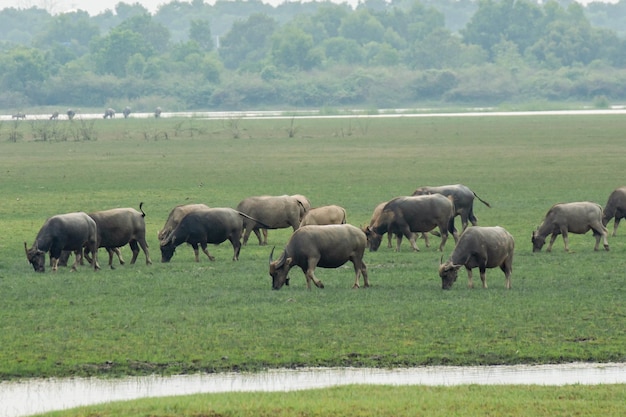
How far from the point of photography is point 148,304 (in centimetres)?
1964

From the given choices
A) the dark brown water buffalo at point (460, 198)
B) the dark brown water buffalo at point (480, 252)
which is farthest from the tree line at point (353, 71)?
the dark brown water buffalo at point (480, 252)

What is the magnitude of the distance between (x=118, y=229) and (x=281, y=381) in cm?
930

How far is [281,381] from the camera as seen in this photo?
15039mm

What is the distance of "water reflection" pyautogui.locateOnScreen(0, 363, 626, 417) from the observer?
47.5ft

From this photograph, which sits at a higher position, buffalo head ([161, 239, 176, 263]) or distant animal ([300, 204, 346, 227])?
distant animal ([300, 204, 346, 227])

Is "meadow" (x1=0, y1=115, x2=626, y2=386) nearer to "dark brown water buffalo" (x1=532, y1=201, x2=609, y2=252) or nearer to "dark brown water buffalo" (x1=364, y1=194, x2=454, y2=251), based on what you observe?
"dark brown water buffalo" (x1=532, y1=201, x2=609, y2=252)

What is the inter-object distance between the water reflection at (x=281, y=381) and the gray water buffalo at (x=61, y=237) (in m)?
7.59

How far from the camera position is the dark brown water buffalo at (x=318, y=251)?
2036cm

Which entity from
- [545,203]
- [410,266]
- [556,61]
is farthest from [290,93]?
[410,266]

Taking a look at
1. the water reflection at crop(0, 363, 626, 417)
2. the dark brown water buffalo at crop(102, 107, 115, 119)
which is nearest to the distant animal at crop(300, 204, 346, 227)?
the water reflection at crop(0, 363, 626, 417)

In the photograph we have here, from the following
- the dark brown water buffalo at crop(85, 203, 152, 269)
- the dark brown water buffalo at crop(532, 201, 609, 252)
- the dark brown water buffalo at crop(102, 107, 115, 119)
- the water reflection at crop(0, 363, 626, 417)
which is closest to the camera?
the water reflection at crop(0, 363, 626, 417)

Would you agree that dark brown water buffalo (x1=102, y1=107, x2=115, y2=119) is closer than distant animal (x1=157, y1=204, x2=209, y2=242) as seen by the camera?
No

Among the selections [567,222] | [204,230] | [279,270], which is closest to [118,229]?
[204,230]

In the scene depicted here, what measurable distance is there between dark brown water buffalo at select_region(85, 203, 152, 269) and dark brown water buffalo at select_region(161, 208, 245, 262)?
0.51 m
